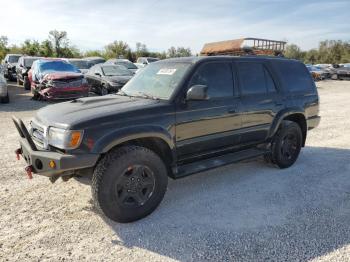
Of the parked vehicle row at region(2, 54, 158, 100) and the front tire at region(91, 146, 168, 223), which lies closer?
the front tire at region(91, 146, 168, 223)

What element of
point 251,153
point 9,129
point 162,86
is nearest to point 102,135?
point 162,86

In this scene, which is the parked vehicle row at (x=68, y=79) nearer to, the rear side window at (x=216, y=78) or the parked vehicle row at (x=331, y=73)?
the rear side window at (x=216, y=78)

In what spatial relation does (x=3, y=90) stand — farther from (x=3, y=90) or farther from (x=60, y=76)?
(x=60, y=76)

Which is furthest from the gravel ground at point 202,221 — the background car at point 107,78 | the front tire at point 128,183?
the background car at point 107,78

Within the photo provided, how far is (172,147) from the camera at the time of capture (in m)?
3.90

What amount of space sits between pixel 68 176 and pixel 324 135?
6.39 meters

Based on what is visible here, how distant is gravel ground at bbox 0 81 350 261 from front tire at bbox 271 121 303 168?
0.20 meters

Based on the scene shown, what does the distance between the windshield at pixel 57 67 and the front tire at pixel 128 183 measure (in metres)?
10.7

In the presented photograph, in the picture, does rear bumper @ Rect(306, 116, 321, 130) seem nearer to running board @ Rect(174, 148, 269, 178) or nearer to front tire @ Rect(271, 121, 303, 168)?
front tire @ Rect(271, 121, 303, 168)

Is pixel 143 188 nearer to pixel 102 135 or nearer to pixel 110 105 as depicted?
pixel 102 135

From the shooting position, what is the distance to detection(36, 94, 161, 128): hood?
11.1 feet

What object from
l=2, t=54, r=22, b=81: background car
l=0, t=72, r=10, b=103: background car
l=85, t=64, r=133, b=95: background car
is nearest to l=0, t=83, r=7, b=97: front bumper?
l=0, t=72, r=10, b=103: background car

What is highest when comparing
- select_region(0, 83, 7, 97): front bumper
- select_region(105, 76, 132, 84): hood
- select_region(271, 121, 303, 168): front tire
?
select_region(105, 76, 132, 84): hood

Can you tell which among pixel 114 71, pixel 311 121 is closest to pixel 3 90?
pixel 114 71
